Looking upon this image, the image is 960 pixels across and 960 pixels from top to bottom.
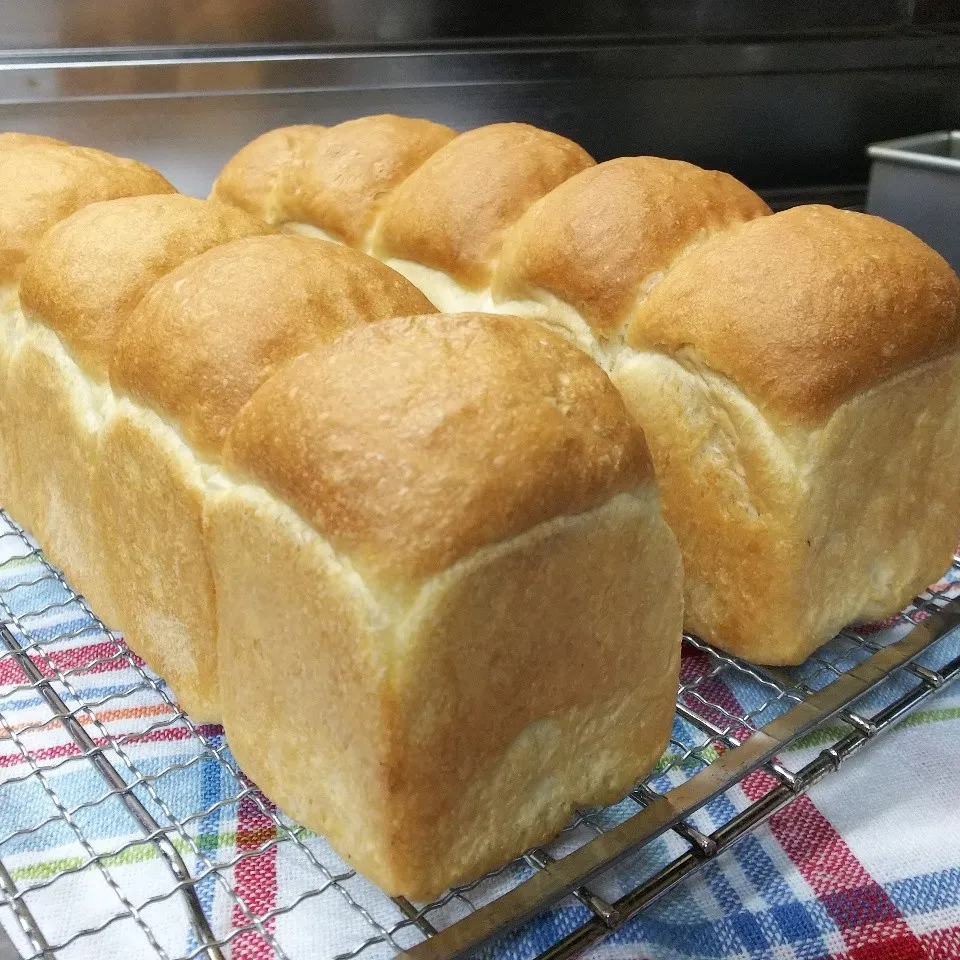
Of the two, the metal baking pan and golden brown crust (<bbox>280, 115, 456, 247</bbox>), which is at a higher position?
golden brown crust (<bbox>280, 115, 456, 247</bbox>)

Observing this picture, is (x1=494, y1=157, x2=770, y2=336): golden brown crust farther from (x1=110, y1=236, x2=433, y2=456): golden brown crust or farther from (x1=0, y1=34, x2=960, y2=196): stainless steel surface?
(x1=0, y1=34, x2=960, y2=196): stainless steel surface

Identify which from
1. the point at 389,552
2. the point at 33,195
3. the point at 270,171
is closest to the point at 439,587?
the point at 389,552

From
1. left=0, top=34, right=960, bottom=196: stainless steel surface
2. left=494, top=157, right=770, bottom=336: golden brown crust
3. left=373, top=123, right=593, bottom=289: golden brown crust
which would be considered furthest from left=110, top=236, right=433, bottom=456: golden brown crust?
left=0, top=34, right=960, bottom=196: stainless steel surface

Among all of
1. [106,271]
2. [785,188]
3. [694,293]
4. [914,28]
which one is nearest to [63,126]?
[106,271]

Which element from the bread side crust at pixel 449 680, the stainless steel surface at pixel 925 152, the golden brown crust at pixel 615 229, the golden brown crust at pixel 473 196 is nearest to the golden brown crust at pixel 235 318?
the bread side crust at pixel 449 680

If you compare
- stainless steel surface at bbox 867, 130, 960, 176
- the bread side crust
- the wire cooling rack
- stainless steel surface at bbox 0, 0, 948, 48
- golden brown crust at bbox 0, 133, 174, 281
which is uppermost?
stainless steel surface at bbox 0, 0, 948, 48

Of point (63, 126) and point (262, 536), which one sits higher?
point (63, 126)

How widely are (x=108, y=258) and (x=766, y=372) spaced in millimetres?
768

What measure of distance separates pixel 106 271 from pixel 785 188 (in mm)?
1886

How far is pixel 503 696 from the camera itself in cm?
83

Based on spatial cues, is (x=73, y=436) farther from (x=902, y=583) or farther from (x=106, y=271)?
(x=902, y=583)

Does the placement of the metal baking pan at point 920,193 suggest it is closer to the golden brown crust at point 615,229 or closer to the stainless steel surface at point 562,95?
the stainless steel surface at point 562,95

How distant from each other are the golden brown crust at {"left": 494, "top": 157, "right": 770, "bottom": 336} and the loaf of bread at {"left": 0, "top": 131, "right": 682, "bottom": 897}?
0.27 metres

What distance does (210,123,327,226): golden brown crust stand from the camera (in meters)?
1.81
